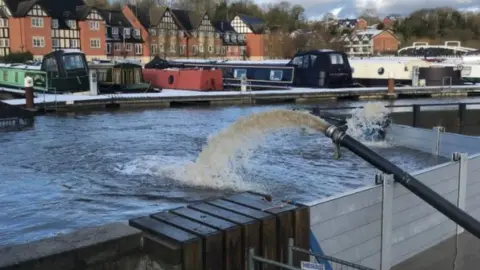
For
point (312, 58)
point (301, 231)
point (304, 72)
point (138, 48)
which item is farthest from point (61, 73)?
point (138, 48)

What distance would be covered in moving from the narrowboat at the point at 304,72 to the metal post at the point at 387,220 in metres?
28.1

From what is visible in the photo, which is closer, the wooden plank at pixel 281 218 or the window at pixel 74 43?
the wooden plank at pixel 281 218

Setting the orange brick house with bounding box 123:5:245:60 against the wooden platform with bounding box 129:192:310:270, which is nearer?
the wooden platform with bounding box 129:192:310:270

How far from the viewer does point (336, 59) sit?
119 feet

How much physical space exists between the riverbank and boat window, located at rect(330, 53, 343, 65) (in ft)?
10.7

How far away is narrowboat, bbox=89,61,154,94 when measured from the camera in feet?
109

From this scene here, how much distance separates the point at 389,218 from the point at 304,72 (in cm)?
3098

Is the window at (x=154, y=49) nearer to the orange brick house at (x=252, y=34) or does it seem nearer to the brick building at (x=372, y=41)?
the orange brick house at (x=252, y=34)

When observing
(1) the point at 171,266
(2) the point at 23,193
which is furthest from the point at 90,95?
(1) the point at 171,266

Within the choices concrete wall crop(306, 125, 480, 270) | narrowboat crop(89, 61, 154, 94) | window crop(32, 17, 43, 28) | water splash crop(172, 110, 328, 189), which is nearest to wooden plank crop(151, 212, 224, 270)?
concrete wall crop(306, 125, 480, 270)

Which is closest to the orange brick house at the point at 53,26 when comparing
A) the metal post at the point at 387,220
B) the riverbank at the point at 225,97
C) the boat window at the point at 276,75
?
the boat window at the point at 276,75

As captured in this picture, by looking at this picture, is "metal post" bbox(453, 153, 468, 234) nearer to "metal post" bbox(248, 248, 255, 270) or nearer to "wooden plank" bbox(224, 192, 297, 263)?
"wooden plank" bbox(224, 192, 297, 263)

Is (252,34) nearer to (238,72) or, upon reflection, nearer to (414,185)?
(238,72)

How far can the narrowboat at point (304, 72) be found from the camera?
118 feet
